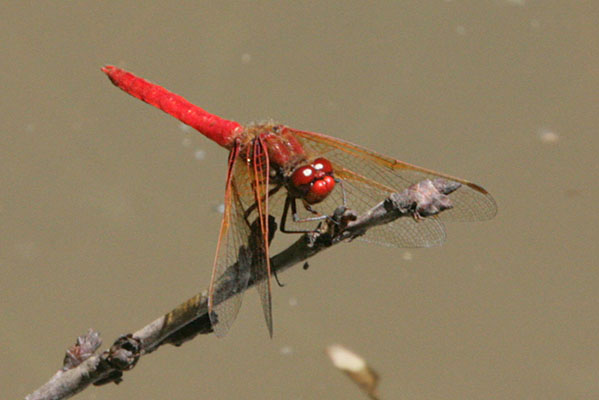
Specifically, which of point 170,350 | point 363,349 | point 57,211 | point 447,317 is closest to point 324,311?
point 363,349

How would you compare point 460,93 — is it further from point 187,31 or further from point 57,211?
point 57,211

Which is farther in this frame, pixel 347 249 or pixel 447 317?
pixel 347 249

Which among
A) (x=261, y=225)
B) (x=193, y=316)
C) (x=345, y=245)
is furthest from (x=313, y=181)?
(x=345, y=245)

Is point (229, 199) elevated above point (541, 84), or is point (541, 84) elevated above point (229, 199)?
point (541, 84)

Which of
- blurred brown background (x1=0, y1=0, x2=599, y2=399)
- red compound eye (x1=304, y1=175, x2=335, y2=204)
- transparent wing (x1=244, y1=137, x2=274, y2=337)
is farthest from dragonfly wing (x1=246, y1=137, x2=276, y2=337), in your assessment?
blurred brown background (x1=0, y1=0, x2=599, y2=399)

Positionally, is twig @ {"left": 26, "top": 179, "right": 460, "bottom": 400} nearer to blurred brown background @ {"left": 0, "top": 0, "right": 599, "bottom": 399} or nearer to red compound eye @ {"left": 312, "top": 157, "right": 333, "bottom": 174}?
red compound eye @ {"left": 312, "top": 157, "right": 333, "bottom": 174}

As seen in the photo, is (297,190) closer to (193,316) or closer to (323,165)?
(323,165)
